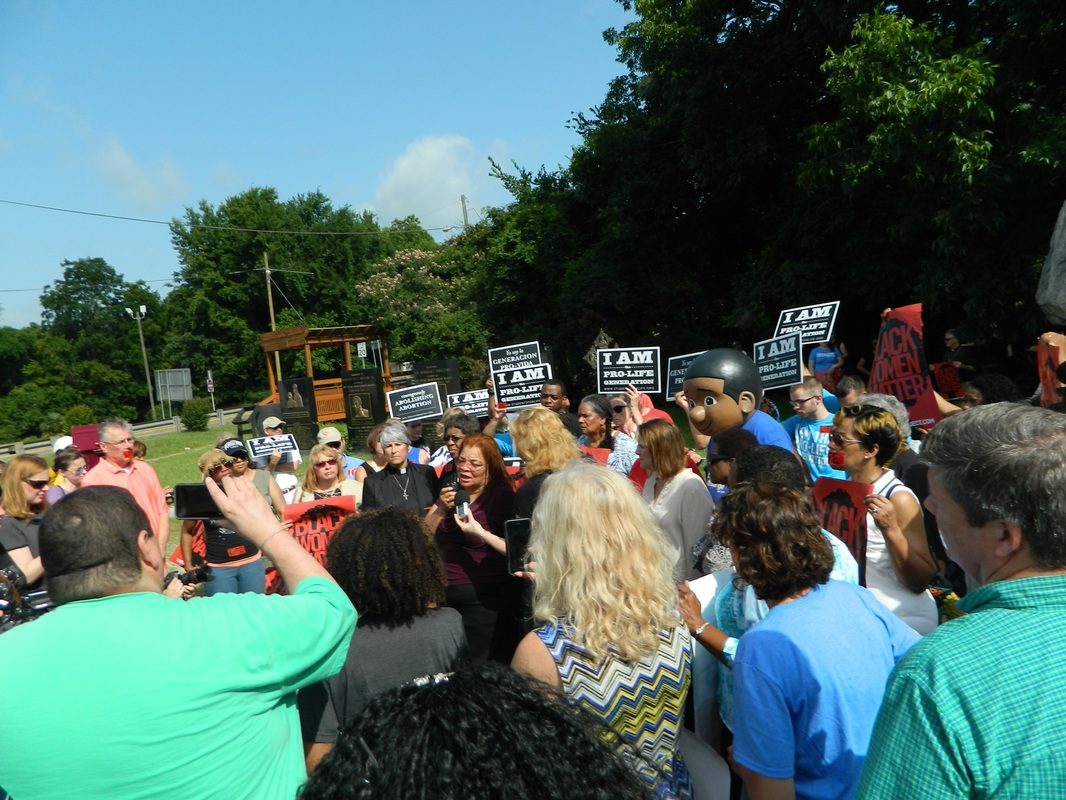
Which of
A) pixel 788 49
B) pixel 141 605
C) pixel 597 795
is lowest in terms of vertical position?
pixel 597 795

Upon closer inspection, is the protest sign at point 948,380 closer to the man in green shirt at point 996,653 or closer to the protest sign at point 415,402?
the protest sign at point 415,402

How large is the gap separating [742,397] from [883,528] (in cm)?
164

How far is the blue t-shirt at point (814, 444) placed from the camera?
595 cm

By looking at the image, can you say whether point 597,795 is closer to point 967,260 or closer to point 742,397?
point 742,397

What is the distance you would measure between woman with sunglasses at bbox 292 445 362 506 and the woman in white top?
106 inches

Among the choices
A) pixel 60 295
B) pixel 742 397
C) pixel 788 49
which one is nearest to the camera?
pixel 742 397

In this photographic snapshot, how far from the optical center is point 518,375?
333 inches

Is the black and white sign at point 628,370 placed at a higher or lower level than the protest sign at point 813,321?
lower

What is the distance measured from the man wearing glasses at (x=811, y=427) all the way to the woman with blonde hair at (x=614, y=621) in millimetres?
3858

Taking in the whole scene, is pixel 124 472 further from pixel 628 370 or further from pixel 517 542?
pixel 628 370

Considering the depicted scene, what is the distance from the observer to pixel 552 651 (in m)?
2.24

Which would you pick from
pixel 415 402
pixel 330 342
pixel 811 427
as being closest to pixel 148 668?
pixel 811 427

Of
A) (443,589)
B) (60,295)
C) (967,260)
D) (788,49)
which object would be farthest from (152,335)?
(443,589)

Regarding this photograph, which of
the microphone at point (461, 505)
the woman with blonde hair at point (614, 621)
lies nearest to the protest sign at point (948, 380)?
the microphone at point (461, 505)
